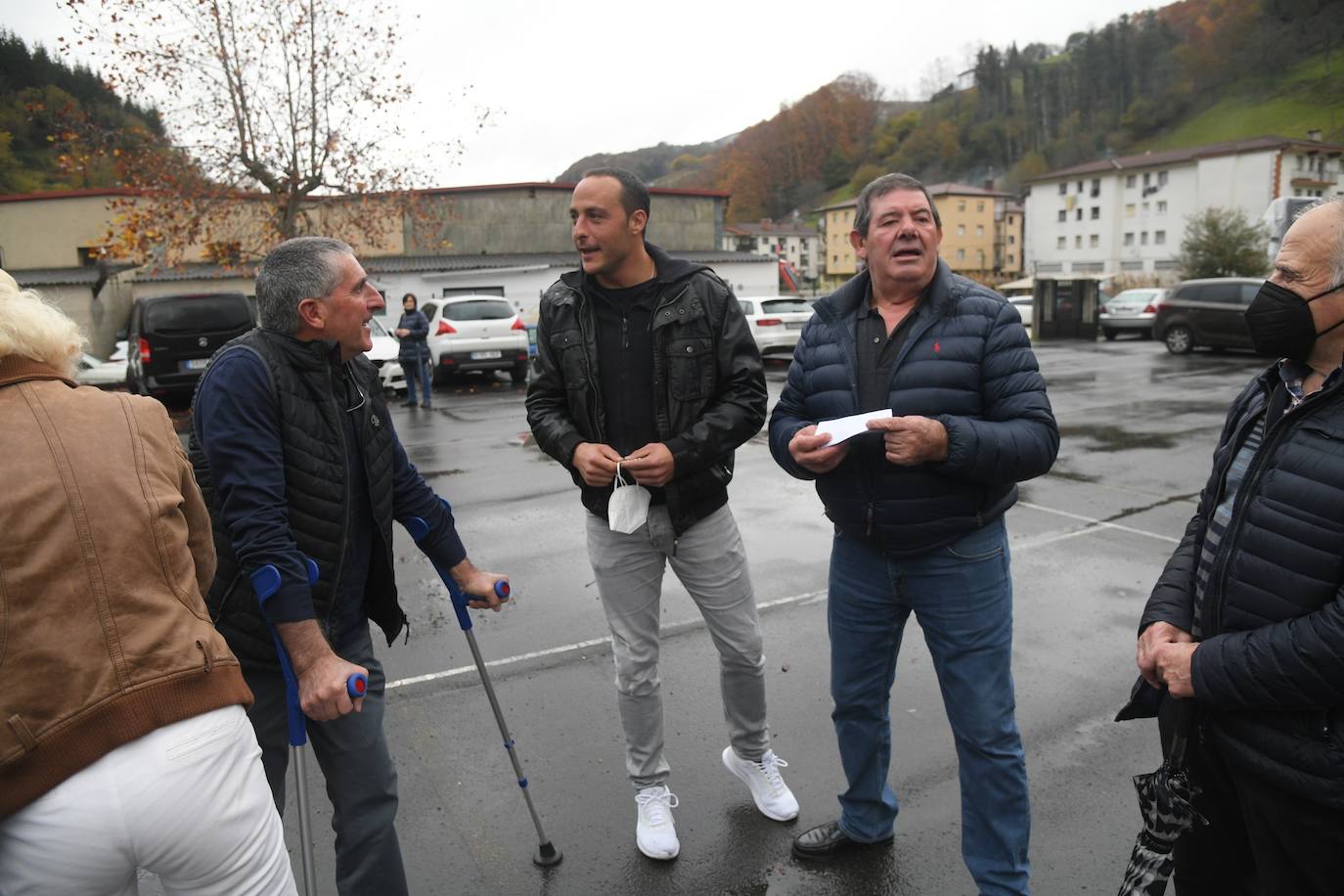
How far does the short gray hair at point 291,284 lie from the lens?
7.74 ft

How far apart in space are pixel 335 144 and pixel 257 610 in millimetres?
20767

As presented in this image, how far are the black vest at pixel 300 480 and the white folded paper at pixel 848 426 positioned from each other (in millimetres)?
1402

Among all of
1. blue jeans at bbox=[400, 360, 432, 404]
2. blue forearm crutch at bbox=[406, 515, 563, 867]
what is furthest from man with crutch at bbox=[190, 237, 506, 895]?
blue jeans at bbox=[400, 360, 432, 404]

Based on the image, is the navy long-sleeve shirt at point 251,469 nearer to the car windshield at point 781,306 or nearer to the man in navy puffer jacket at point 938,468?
the man in navy puffer jacket at point 938,468

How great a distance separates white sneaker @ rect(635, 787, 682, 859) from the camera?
9.82 feet

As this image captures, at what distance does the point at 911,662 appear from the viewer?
4.48 meters

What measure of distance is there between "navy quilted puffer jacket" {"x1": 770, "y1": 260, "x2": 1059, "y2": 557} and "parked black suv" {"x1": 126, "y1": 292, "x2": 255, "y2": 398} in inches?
554

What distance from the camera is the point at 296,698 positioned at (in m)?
2.20

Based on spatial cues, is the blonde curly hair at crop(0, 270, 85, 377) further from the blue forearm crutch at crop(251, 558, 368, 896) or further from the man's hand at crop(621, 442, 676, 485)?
the man's hand at crop(621, 442, 676, 485)

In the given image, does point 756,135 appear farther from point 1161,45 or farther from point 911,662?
point 911,662

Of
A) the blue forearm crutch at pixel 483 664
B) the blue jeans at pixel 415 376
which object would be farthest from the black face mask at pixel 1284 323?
the blue jeans at pixel 415 376

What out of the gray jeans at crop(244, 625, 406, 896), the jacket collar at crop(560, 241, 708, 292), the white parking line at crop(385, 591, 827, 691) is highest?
the jacket collar at crop(560, 241, 708, 292)

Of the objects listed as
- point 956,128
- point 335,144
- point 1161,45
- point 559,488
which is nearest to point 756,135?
point 956,128

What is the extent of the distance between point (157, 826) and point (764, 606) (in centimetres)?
411
